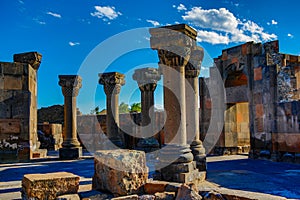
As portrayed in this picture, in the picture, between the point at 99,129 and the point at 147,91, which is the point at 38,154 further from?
the point at 99,129

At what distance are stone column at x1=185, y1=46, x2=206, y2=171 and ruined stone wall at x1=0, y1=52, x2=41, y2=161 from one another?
6436mm

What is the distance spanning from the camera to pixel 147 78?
12.9 meters

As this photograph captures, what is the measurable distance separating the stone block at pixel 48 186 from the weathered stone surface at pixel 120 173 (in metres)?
0.58

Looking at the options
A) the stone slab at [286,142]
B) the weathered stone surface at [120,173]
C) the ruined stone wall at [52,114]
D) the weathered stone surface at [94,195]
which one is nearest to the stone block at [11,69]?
the weathered stone surface at [120,173]

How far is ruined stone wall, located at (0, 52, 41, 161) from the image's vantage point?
10398 mm

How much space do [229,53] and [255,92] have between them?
244 cm

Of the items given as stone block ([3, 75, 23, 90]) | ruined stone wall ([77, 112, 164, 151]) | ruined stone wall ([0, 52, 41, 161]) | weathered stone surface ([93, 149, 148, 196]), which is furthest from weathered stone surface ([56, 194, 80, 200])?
ruined stone wall ([77, 112, 164, 151])

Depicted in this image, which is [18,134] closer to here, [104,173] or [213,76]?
[104,173]


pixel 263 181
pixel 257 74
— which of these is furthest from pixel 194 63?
pixel 257 74

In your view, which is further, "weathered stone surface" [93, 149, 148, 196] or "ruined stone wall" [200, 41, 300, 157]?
"ruined stone wall" [200, 41, 300, 157]

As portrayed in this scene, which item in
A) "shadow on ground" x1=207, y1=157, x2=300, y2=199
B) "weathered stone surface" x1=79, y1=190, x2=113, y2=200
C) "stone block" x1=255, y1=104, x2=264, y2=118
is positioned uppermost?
"stone block" x1=255, y1=104, x2=264, y2=118

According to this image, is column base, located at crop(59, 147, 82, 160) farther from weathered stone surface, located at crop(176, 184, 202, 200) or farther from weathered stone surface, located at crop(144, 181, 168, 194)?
weathered stone surface, located at crop(176, 184, 202, 200)

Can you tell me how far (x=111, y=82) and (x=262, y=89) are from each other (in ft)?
21.6

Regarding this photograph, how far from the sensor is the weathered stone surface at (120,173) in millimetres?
4824
